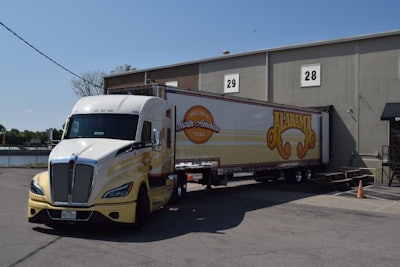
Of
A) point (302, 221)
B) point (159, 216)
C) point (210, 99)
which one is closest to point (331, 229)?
point (302, 221)

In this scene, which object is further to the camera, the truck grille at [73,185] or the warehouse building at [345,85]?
the warehouse building at [345,85]

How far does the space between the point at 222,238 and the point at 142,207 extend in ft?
6.17

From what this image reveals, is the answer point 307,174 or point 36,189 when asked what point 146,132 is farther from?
point 307,174

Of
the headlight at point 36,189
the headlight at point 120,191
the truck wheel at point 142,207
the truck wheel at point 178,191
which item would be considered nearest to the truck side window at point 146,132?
the truck wheel at point 142,207

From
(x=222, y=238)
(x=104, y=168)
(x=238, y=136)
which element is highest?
(x=238, y=136)

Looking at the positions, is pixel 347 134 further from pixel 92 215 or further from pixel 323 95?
pixel 92 215

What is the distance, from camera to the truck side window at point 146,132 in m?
10.2

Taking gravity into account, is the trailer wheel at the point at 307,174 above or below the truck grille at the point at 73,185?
below

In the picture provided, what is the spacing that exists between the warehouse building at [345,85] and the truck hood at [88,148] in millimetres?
16933

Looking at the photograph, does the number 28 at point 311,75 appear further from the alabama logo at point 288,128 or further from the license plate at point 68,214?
the license plate at point 68,214

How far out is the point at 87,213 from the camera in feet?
26.7

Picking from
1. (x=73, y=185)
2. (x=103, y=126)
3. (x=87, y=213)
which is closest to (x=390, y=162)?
(x=103, y=126)

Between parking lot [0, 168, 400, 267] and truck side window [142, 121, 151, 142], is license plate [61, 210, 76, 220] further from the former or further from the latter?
truck side window [142, 121, 151, 142]

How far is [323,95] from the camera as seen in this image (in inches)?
992
